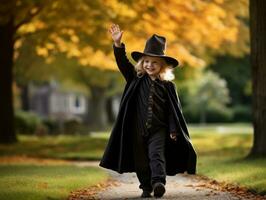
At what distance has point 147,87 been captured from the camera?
9.03 m

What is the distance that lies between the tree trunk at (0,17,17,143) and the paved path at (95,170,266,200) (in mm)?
11793

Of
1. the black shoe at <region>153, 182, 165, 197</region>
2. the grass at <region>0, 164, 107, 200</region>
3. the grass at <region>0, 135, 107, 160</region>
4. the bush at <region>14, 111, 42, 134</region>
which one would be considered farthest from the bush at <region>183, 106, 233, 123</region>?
the black shoe at <region>153, 182, 165, 197</region>

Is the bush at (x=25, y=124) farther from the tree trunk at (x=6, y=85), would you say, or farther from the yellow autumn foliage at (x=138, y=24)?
the tree trunk at (x=6, y=85)

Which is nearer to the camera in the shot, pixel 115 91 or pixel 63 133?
pixel 63 133

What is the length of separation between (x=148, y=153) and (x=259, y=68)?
5940mm

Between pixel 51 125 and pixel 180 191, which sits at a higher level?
pixel 51 125

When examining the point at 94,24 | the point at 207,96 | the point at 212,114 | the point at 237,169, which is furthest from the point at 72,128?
the point at 237,169

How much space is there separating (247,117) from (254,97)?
40.8 metres

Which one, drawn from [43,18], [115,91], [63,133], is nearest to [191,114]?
[115,91]

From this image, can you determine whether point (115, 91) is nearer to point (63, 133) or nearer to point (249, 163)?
point (63, 133)

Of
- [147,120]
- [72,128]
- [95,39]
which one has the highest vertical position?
[95,39]

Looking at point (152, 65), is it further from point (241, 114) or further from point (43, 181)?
point (241, 114)

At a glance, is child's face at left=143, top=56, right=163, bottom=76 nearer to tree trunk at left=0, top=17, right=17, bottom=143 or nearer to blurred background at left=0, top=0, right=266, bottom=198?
blurred background at left=0, top=0, right=266, bottom=198

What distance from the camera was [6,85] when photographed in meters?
23.9
